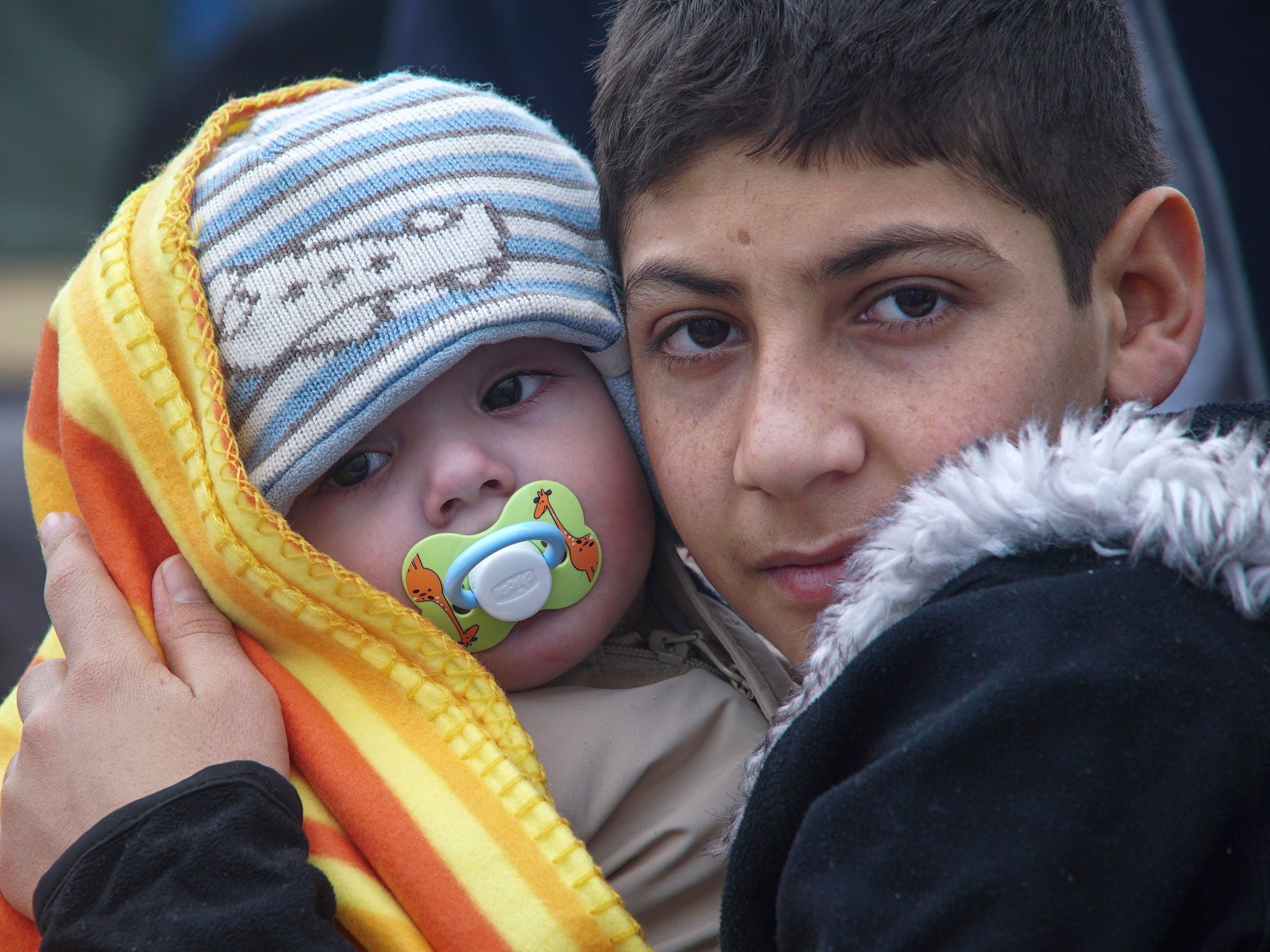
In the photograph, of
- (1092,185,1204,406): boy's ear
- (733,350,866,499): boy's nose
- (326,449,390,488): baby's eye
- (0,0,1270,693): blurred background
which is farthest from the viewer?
(0,0,1270,693): blurred background

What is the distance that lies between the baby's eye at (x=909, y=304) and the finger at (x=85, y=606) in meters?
0.76

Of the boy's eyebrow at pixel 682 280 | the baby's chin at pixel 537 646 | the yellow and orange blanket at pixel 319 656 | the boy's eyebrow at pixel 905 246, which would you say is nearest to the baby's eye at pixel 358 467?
the yellow and orange blanket at pixel 319 656

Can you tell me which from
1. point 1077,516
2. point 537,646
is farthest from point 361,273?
point 1077,516

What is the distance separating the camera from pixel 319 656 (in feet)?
3.55

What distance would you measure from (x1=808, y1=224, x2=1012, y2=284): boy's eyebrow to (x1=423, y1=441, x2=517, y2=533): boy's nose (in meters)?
0.39

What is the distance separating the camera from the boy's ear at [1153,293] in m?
0.99

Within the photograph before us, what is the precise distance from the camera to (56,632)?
1.08 m

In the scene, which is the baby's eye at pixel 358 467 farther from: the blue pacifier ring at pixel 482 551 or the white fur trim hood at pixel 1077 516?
the white fur trim hood at pixel 1077 516

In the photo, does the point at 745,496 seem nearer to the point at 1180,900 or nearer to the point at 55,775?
the point at 1180,900

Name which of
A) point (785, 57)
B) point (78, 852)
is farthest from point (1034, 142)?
point (78, 852)

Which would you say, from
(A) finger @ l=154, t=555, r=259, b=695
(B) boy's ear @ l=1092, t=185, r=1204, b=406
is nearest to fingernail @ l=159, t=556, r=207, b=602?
(A) finger @ l=154, t=555, r=259, b=695

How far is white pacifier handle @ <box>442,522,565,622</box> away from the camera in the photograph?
1050mm

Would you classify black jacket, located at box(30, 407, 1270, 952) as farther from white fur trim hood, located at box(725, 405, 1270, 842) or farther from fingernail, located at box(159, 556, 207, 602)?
fingernail, located at box(159, 556, 207, 602)

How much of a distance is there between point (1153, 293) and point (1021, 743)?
1.86ft
